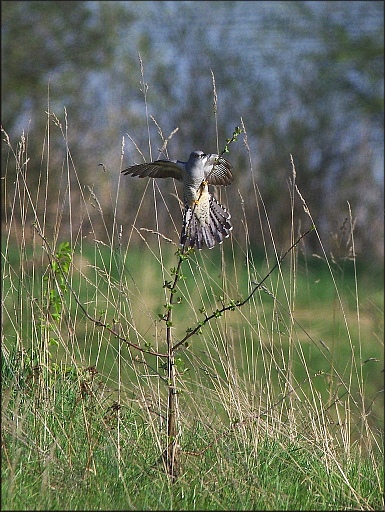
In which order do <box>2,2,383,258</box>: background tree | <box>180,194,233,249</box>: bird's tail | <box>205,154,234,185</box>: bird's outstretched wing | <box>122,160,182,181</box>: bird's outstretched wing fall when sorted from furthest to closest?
1. <box>2,2,383,258</box>: background tree
2. <box>205,154,234,185</box>: bird's outstretched wing
3. <box>122,160,182,181</box>: bird's outstretched wing
4. <box>180,194,233,249</box>: bird's tail

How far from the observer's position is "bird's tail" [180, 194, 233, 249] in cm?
317

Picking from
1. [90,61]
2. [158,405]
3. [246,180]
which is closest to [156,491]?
[158,405]

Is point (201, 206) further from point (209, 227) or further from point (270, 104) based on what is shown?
Answer: point (270, 104)

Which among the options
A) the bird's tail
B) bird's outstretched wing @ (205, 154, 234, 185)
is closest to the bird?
the bird's tail

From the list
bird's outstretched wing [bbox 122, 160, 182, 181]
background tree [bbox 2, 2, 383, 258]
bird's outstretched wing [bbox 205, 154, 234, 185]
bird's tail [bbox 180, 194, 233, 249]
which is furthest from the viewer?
background tree [bbox 2, 2, 383, 258]

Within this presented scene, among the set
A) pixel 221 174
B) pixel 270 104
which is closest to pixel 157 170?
pixel 221 174

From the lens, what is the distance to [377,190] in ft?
50.3

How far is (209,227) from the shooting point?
3252mm

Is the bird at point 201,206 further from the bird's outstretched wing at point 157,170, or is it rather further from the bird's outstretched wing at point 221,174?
the bird's outstretched wing at point 221,174

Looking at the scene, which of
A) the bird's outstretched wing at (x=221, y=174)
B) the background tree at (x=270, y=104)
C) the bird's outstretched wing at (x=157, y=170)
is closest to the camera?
the bird's outstretched wing at (x=157, y=170)

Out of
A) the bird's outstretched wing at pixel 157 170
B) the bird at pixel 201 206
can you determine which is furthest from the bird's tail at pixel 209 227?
the bird's outstretched wing at pixel 157 170

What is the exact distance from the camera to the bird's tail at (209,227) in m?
3.17

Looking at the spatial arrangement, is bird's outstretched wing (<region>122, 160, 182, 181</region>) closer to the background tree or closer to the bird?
the bird

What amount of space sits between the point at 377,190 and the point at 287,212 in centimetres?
198
